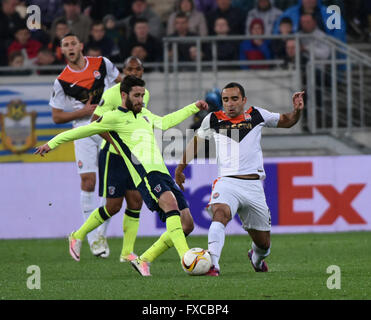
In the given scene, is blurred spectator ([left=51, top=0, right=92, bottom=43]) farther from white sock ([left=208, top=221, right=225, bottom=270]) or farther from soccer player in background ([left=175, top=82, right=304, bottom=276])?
white sock ([left=208, top=221, right=225, bottom=270])

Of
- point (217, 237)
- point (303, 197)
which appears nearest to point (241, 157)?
point (217, 237)

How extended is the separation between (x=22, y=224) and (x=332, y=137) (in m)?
5.19

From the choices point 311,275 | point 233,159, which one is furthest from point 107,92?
point 311,275

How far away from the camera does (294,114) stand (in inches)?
375

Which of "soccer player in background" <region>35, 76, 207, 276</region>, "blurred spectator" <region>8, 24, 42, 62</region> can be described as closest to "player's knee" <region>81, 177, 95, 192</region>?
"soccer player in background" <region>35, 76, 207, 276</region>

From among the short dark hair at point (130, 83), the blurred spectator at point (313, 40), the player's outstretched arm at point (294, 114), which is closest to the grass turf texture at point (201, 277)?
the player's outstretched arm at point (294, 114)

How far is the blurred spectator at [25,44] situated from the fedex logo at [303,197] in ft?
15.7

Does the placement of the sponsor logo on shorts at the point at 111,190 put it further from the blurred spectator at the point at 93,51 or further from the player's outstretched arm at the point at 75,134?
the blurred spectator at the point at 93,51

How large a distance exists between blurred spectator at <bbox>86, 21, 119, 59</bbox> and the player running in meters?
5.33

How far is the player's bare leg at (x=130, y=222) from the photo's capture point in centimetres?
1122

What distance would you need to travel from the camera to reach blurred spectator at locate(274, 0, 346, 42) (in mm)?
17000

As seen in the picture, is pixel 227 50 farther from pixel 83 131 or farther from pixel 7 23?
pixel 83 131
